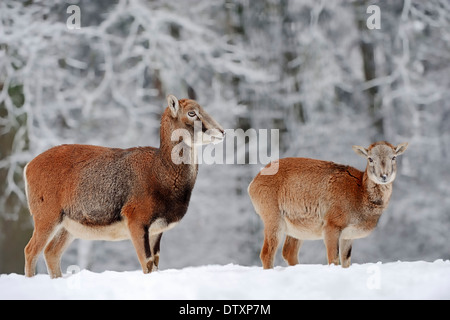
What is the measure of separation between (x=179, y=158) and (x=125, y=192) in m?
0.68

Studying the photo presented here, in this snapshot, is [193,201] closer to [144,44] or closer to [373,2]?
[144,44]

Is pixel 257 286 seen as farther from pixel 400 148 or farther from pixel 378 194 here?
pixel 400 148

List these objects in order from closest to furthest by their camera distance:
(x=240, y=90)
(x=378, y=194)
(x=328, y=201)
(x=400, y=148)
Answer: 1. (x=400, y=148)
2. (x=378, y=194)
3. (x=328, y=201)
4. (x=240, y=90)

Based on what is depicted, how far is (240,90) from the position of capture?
1348 centimetres

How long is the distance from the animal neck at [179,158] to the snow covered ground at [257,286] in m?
1.21

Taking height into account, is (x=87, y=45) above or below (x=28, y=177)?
above

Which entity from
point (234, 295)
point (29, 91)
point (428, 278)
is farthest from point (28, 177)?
point (29, 91)

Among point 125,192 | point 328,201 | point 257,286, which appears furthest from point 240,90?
point 257,286

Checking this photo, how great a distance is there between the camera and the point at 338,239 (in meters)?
7.88

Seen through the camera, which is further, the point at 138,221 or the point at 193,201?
the point at 193,201

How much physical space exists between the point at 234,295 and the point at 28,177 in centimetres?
308

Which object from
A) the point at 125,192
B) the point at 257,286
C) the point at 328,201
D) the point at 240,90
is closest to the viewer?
the point at 257,286

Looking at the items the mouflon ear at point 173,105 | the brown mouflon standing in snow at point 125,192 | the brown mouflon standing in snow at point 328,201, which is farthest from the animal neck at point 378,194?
the mouflon ear at point 173,105

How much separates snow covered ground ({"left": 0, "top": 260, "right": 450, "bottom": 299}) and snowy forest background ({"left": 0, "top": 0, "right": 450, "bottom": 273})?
21.1ft
